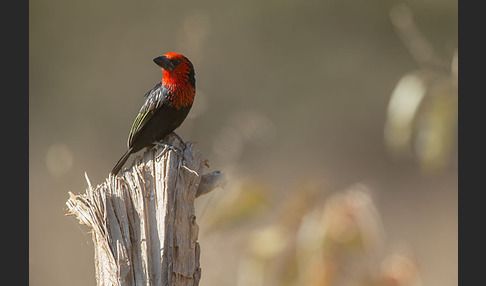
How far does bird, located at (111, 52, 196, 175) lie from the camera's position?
345cm

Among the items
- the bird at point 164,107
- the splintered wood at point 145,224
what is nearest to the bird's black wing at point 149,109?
the bird at point 164,107

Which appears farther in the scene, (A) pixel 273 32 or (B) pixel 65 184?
(A) pixel 273 32

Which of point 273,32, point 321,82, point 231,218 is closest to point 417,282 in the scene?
point 231,218

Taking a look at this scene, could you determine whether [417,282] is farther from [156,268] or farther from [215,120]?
[215,120]

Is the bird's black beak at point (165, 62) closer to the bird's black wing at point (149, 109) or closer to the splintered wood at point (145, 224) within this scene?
the bird's black wing at point (149, 109)

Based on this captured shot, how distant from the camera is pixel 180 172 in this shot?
114 inches

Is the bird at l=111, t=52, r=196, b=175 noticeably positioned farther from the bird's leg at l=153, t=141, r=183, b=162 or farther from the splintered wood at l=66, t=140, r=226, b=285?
the splintered wood at l=66, t=140, r=226, b=285

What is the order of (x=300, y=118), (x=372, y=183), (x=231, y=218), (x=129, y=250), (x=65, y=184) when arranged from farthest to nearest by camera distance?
(x=300, y=118)
(x=372, y=183)
(x=65, y=184)
(x=231, y=218)
(x=129, y=250)

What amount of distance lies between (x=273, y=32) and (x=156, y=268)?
18.1ft

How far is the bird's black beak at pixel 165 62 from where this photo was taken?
11.5 ft

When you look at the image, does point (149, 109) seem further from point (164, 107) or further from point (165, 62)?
point (165, 62)

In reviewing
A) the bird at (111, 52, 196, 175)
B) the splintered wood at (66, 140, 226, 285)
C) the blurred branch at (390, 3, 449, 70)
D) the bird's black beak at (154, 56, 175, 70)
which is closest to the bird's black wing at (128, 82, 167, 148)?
the bird at (111, 52, 196, 175)

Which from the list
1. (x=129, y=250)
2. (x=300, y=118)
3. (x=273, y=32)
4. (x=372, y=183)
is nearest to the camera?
(x=129, y=250)

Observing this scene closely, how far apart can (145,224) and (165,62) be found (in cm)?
101
